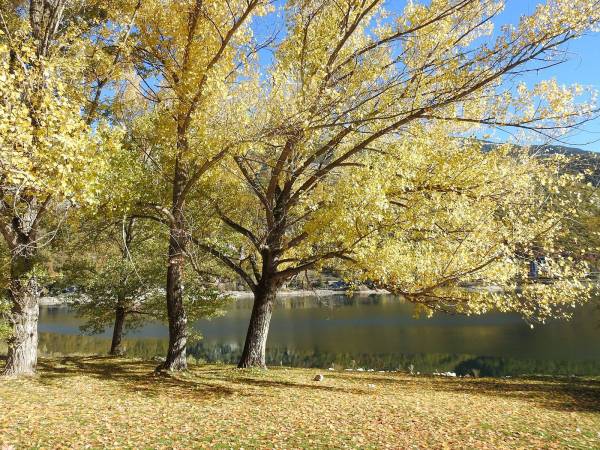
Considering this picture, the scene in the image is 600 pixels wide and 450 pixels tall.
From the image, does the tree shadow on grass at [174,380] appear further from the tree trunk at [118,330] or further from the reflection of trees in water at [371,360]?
the reflection of trees in water at [371,360]

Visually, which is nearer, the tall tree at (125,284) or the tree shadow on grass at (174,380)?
the tree shadow on grass at (174,380)

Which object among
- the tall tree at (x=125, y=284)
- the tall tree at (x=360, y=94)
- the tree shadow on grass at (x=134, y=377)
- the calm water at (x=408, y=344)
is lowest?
the tree shadow on grass at (x=134, y=377)

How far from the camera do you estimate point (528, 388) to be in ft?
39.5

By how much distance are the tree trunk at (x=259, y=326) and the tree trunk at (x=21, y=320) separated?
17.3ft

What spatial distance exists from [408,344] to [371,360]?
6.94 meters

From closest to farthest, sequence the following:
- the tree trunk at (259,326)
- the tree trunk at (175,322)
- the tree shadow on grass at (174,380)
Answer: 1. the tree shadow on grass at (174,380)
2. the tree trunk at (175,322)
3. the tree trunk at (259,326)

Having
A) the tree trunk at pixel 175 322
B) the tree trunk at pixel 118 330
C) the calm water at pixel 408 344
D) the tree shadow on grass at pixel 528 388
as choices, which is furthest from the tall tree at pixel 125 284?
the tree shadow on grass at pixel 528 388

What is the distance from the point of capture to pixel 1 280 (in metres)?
10.4

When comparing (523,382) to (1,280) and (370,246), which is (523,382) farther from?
(1,280)

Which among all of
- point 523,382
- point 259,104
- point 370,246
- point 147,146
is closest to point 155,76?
point 147,146

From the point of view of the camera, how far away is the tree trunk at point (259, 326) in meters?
12.4

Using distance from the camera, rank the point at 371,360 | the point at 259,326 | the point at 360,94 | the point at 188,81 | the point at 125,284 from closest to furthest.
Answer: the point at 360,94 → the point at 188,81 → the point at 259,326 → the point at 125,284 → the point at 371,360

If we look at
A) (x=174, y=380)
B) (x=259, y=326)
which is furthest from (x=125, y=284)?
(x=174, y=380)

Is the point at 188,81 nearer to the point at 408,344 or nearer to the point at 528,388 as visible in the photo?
the point at 528,388
